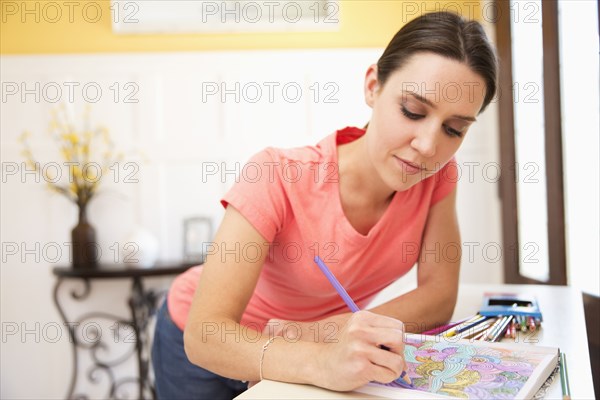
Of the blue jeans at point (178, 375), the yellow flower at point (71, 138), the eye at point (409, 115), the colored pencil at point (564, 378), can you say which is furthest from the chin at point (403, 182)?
the yellow flower at point (71, 138)

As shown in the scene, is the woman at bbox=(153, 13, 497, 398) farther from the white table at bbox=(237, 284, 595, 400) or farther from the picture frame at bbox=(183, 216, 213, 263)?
the picture frame at bbox=(183, 216, 213, 263)

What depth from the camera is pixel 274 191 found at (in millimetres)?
1021

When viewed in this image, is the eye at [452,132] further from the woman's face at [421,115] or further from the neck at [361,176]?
the neck at [361,176]

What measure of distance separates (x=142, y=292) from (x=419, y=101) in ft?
6.85

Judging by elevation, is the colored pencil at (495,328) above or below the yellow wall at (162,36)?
below

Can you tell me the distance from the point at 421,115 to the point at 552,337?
1.31 feet

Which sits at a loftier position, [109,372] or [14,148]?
[14,148]

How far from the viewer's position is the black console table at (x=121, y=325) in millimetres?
2641

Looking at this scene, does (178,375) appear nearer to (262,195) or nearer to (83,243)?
(262,195)

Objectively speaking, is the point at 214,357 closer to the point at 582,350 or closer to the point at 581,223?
the point at 582,350

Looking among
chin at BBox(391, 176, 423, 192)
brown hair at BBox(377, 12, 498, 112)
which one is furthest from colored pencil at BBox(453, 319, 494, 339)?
brown hair at BBox(377, 12, 498, 112)

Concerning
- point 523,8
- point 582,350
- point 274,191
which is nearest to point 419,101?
point 274,191

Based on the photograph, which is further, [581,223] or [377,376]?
[581,223]

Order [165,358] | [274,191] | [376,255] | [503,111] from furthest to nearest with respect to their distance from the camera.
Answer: [503,111] → [165,358] → [376,255] → [274,191]
